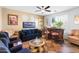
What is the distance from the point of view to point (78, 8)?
1.99 m

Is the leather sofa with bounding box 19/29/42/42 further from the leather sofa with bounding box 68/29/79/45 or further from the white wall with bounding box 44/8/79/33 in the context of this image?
the leather sofa with bounding box 68/29/79/45

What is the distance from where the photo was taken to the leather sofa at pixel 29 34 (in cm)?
205

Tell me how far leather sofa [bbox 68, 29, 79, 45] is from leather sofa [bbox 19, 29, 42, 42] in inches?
19.1

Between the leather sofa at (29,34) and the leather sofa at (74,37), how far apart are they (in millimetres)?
486

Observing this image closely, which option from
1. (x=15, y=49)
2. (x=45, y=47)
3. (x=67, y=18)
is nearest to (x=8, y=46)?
(x=15, y=49)

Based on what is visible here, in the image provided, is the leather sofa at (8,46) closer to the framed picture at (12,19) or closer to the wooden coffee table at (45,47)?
the wooden coffee table at (45,47)

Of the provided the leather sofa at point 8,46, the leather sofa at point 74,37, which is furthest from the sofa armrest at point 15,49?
the leather sofa at point 74,37

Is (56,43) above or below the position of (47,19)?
below

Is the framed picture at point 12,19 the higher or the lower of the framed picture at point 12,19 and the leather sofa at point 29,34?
the higher

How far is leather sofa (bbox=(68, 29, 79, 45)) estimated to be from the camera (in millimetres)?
1981

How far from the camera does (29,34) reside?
2.07 metres

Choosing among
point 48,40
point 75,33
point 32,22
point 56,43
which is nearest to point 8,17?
point 32,22
